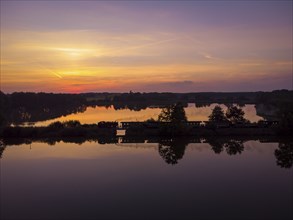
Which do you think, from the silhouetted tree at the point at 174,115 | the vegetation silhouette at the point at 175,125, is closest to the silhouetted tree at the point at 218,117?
the silhouetted tree at the point at 174,115

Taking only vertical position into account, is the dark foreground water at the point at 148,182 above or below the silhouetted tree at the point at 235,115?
below

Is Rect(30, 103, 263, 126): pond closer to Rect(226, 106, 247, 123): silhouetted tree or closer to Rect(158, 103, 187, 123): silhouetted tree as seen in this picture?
Rect(226, 106, 247, 123): silhouetted tree

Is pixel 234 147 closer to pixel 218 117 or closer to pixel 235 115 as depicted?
pixel 218 117

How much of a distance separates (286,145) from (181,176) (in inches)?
498

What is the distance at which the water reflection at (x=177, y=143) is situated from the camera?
76.5 feet

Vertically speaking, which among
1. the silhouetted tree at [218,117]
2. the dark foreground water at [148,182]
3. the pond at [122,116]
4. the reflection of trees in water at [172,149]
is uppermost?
the silhouetted tree at [218,117]

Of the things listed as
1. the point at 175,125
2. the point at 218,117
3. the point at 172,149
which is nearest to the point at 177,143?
A: the point at 172,149

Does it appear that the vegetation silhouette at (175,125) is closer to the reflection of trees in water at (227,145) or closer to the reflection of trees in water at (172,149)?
the reflection of trees in water at (172,149)

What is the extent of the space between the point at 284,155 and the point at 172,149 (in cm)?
791

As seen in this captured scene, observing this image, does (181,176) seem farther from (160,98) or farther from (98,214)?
(160,98)

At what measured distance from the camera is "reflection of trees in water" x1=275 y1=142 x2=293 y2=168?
20733mm

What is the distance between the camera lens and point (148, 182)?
1683cm

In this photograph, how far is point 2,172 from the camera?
19.5 meters

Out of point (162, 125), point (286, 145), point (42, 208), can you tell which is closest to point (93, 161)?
point (42, 208)
